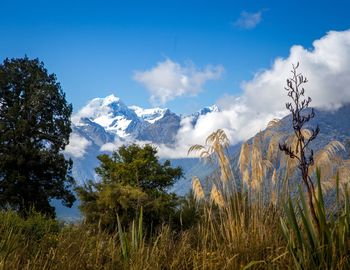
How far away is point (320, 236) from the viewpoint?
341cm

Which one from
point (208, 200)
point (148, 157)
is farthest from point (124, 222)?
point (208, 200)

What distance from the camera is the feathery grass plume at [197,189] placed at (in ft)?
20.6

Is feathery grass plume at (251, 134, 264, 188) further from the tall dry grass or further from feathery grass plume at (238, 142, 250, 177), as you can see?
feathery grass plume at (238, 142, 250, 177)

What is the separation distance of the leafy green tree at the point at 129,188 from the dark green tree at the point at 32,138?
217 centimetres

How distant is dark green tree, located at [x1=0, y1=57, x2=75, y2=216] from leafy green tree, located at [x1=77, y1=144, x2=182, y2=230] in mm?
2173

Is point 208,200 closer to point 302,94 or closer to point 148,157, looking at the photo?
point 302,94

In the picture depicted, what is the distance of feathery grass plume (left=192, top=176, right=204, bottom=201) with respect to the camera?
6.27 m

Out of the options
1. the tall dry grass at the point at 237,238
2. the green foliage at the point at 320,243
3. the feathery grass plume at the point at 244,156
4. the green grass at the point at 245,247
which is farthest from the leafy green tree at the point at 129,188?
the green foliage at the point at 320,243

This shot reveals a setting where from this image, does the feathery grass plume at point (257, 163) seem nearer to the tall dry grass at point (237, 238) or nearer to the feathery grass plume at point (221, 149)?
the tall dry grass at point (237, 238)

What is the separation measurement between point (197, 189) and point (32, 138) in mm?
24008

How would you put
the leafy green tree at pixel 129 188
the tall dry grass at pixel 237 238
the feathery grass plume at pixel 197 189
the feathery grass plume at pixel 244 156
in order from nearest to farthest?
1. the tall dry grass at pixel 237 238
2. the feathery grass plume at pixel 244 156
3. the feathery grass plume at pixel 197 189
4. the leafy green tree at pixel 129 188

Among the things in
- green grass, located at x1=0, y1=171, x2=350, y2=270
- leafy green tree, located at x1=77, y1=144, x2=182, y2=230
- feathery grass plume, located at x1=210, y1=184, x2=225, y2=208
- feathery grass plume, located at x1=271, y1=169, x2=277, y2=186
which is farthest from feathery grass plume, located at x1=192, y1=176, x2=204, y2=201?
leafy green tree, located at x1=77, y1=144, x2=182, y2=230

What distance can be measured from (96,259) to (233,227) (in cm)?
138

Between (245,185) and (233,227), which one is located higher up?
(245,185)
